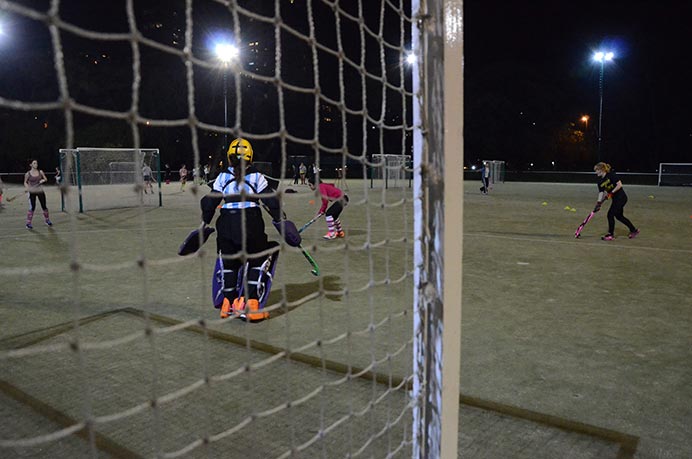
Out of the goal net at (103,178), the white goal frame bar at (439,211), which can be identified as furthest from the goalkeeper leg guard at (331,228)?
the goal net at (103,178)

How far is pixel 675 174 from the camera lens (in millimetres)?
32750

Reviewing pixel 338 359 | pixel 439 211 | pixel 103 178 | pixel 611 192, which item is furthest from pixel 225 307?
pixel 103 178

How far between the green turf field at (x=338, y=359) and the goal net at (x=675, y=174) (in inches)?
1119

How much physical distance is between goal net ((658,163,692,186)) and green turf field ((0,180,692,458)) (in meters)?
28.4

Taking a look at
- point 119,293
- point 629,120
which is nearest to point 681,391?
point 119,293

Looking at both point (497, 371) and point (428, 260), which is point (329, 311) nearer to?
point (497, 371)

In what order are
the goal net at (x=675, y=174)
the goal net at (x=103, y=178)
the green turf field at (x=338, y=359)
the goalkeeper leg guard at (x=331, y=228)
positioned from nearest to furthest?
the green turf field at (x=338, y=359)
the goalkeeper leg guard at (x=331, y=228)
the goal net at (x=103, y=178)
the goal net at (x=675, y=174)

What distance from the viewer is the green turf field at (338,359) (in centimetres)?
292

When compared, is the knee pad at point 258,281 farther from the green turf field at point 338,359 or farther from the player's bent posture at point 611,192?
the player's bent posture at point 611,192

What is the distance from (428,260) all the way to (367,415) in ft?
4.42

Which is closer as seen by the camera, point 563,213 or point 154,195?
point 563,213

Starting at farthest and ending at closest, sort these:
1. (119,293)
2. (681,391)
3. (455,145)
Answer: (119,293)
(681,391)
(455,145)

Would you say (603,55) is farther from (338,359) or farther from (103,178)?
(338,359)

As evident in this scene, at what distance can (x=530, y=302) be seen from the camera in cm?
591
